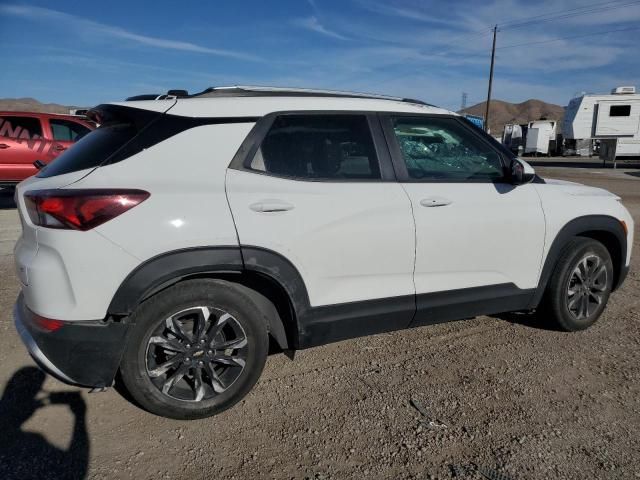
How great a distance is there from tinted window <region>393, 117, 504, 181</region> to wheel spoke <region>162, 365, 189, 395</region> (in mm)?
1860

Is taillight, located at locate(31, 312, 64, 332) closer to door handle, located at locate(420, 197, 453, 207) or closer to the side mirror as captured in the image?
door handle, located at locate(420, 197, 453, 207)

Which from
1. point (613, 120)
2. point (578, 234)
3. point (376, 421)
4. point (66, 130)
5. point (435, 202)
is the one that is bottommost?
point (376, 421)

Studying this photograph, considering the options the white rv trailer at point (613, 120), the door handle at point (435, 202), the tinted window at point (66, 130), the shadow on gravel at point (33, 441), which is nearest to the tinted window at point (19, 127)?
the tinted window at point (66, 130)

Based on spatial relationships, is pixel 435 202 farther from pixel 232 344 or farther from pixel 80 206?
pixel 80 206

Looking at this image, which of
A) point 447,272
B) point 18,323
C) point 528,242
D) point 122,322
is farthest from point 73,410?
point 528,242

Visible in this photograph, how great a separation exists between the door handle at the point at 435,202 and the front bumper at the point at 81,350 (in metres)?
1.87

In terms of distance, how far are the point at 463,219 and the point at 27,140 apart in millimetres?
9490

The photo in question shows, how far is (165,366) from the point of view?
2.53m

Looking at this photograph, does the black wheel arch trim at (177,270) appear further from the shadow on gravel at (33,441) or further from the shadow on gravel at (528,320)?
the shadow on gravel at (528,320)

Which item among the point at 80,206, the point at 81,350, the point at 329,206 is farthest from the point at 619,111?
the point at 81,350

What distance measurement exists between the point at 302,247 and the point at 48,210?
4.22 ft

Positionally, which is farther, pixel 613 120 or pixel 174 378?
pixel 613 120

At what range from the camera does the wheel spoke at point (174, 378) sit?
255cm

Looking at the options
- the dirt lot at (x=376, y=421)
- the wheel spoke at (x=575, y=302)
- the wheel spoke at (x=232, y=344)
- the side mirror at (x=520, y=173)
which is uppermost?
the side mirror at (x=520, y=173)
